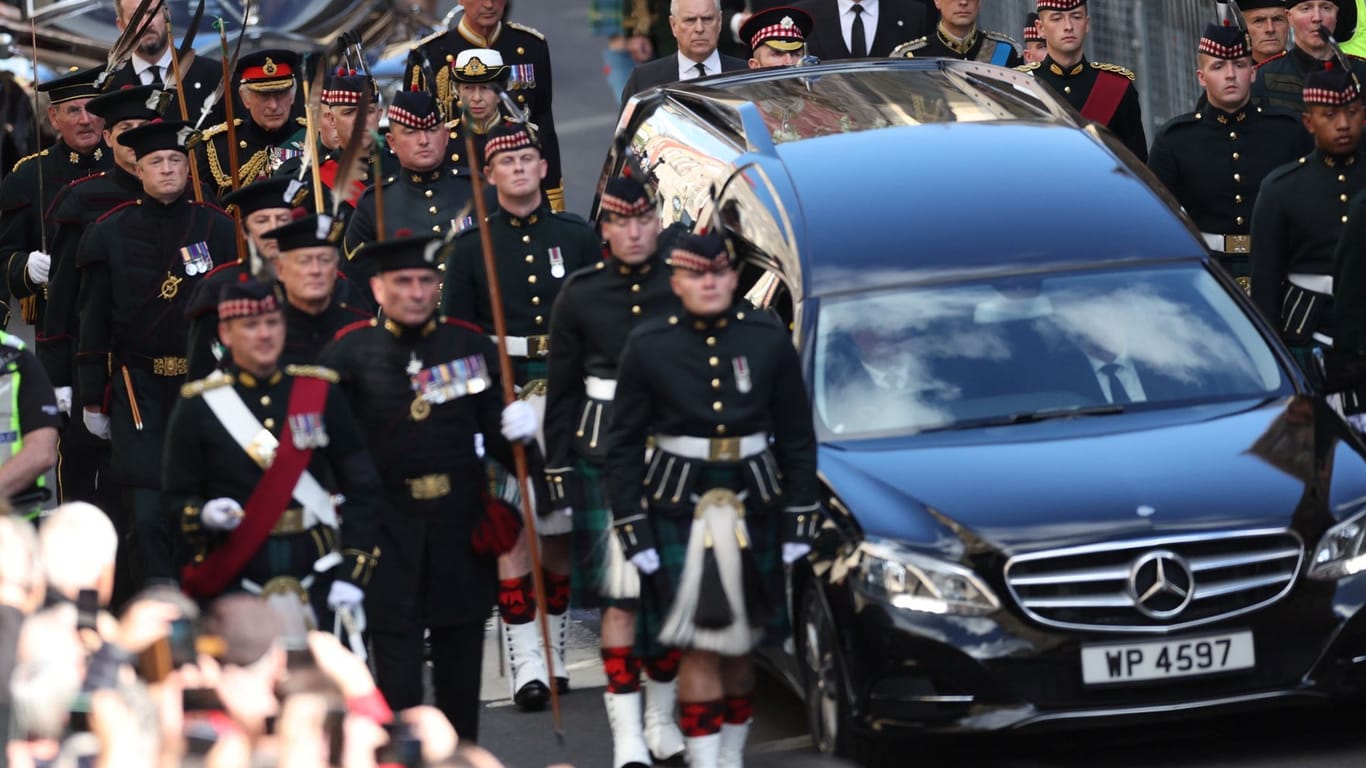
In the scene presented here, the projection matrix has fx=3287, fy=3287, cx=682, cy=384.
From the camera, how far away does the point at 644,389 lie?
1027 centimetres

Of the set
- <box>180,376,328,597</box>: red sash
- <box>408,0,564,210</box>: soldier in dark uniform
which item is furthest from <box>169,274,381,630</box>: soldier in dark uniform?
<box>408,0,564,210</box>: soldier in dark uniform

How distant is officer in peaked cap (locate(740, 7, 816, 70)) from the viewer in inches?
587

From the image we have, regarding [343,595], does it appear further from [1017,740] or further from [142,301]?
[142,301]

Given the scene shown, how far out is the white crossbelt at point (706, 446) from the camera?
10195 millimetres

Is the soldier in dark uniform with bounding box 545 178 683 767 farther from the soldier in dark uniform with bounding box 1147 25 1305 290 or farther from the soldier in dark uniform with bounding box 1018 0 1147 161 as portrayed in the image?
the soldier in dark uniform with bounding box 1018 0 1147 161

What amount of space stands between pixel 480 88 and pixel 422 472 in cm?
439

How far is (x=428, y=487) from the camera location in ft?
34.2

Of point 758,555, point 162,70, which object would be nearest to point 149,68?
point 162,70

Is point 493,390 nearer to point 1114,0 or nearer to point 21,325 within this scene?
point 1114,0

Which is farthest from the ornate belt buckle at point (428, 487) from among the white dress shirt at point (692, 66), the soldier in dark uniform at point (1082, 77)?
the white dress shirt at point (692, 66)

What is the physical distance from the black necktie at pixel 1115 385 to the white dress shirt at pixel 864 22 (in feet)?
20.0

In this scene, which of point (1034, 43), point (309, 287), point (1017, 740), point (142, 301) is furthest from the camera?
point (1034, 43)

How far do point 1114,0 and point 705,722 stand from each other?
10.8 meters

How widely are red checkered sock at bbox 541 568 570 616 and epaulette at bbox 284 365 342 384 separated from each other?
7.11 feet
